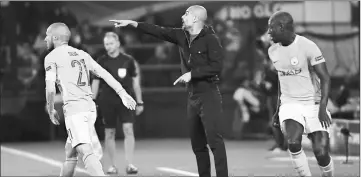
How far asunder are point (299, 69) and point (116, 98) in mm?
4777

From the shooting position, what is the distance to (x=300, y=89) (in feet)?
32.0

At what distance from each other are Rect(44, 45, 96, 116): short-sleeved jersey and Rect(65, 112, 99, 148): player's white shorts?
0.19 ft

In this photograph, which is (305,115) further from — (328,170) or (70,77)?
(70,77)

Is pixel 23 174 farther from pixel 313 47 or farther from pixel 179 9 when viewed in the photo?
pixel 179 9

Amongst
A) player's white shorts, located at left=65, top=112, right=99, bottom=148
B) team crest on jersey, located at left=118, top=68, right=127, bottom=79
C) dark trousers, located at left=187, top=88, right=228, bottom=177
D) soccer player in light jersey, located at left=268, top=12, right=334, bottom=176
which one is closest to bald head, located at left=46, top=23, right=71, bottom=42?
player's white shorts, located at left=65, top=112, right=99, bottom=148

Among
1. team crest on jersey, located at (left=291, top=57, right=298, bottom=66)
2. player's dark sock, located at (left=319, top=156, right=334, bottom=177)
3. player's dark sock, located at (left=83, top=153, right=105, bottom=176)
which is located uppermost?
team crest on jersey, located at (left=291, top=57, right=298, bottom=66)

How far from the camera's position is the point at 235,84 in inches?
859

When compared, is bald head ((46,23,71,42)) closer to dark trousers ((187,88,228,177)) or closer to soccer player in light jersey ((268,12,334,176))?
dark trousers ((187,88,228,177))

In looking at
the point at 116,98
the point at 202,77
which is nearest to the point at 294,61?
the point at 202,77

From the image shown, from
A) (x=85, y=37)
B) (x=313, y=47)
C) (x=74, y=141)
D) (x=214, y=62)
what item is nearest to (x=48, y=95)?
(x=74, y=141)

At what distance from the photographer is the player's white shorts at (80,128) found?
9688 millimetres

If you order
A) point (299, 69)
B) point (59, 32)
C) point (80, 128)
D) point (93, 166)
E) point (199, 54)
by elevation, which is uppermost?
point (59, 32)

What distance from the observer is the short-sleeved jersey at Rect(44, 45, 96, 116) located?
979 centimetres

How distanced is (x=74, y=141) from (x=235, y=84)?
40.6 feet
